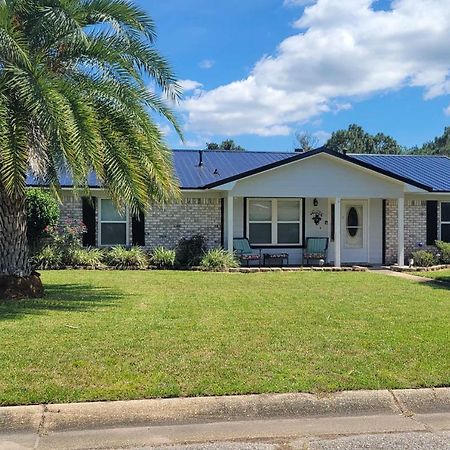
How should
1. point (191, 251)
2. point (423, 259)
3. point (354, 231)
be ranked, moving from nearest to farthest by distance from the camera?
point (191, 251)
point (423, 259)
point (354, 231)

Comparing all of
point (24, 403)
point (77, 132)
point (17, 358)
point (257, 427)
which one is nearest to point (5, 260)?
point (77, 132)

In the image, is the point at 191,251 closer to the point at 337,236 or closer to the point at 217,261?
the point at 217,261

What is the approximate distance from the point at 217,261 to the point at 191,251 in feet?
3.95

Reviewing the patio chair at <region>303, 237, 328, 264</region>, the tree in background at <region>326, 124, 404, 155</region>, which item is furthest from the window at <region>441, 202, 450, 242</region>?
the tree in background at <region>326, 124, 404, 155</region>

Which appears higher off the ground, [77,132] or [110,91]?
[110,91]

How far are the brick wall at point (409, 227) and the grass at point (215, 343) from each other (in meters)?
8.50

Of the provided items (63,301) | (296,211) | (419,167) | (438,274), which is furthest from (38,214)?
(419,167)

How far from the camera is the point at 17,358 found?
5.92 meters

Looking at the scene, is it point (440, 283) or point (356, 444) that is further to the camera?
point (440, 283)

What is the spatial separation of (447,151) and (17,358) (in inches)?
2678

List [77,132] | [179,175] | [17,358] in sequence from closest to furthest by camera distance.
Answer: [17,358] < [77,132] < [179,175]

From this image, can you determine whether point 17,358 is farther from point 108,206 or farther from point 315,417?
point 108,206

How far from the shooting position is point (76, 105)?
28.0 ft

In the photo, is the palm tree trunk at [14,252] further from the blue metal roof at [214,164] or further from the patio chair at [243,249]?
the patio chair at [243,249]
